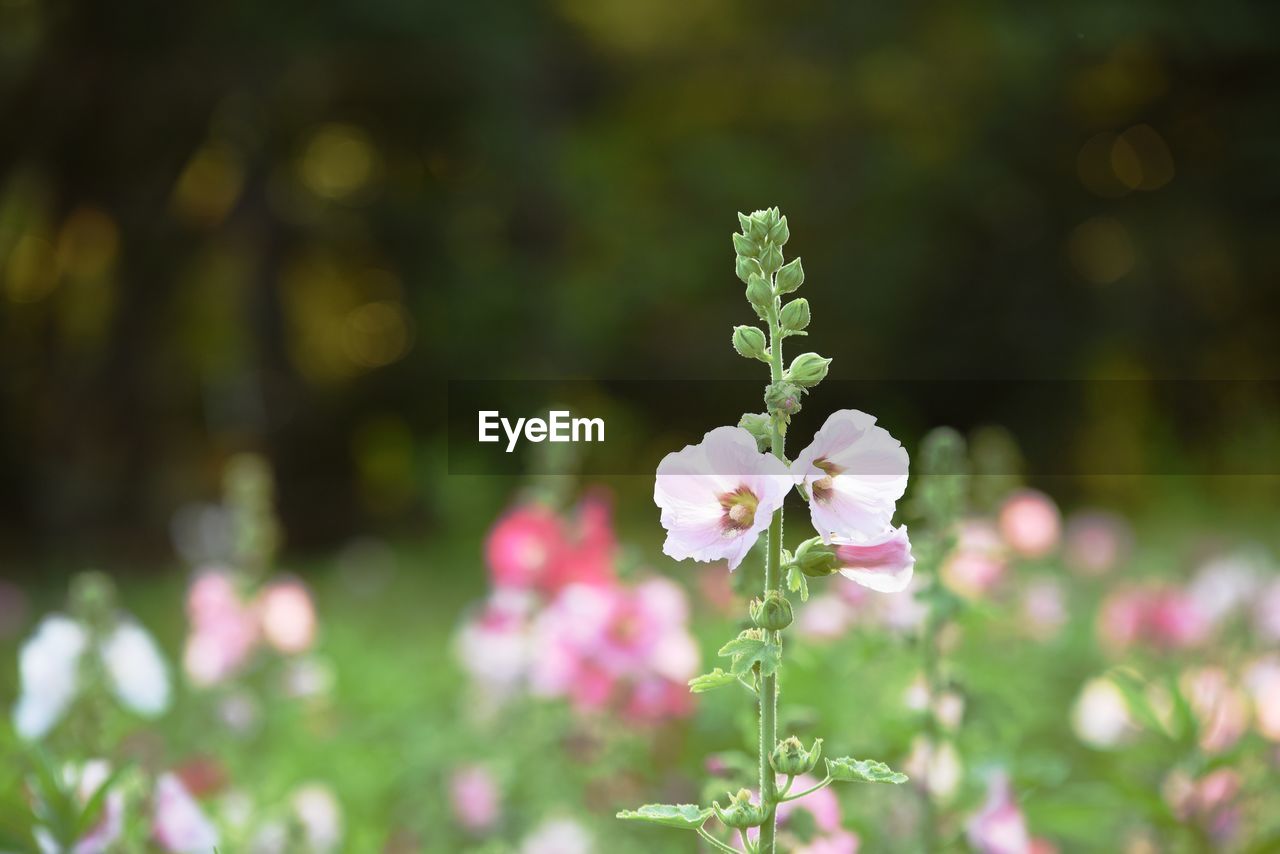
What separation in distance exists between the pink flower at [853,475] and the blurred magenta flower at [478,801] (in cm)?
140

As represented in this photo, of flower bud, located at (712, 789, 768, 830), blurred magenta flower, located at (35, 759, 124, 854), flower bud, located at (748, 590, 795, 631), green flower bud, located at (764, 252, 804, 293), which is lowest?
blurred magenta flower, located at (35, 759, 124, 854)

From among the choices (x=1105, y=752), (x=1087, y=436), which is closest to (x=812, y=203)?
(x=1087, y=436)

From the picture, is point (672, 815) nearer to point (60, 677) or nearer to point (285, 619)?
point (60, 677)

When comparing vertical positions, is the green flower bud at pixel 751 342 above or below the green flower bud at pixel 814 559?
above

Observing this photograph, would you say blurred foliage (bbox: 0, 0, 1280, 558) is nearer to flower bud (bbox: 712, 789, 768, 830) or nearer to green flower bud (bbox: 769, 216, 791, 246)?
green flower bud (bbox: 769, 216, 791, 246)

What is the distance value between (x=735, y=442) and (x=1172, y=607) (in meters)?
1.94

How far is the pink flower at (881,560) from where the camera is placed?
0.86 m

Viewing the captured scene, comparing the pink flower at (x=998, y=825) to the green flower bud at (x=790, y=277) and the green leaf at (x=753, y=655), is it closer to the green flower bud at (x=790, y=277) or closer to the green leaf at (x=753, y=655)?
the green leaf at (x=753, y=655)

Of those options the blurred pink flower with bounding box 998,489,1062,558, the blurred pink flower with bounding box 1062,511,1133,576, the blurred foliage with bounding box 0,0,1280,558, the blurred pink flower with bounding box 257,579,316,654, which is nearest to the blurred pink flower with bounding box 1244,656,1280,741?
the blurred pink flower with bounding box 998,489,1062,558

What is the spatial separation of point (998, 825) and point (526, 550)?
2.92ft

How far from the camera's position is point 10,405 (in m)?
8.77

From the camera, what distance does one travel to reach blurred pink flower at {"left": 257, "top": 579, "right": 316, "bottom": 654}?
92.2 inches

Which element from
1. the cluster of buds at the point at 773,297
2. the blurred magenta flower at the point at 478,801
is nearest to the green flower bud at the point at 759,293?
the cluster of buds at the point at 773,297

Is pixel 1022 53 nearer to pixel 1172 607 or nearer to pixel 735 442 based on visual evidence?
pixel 1172 607
